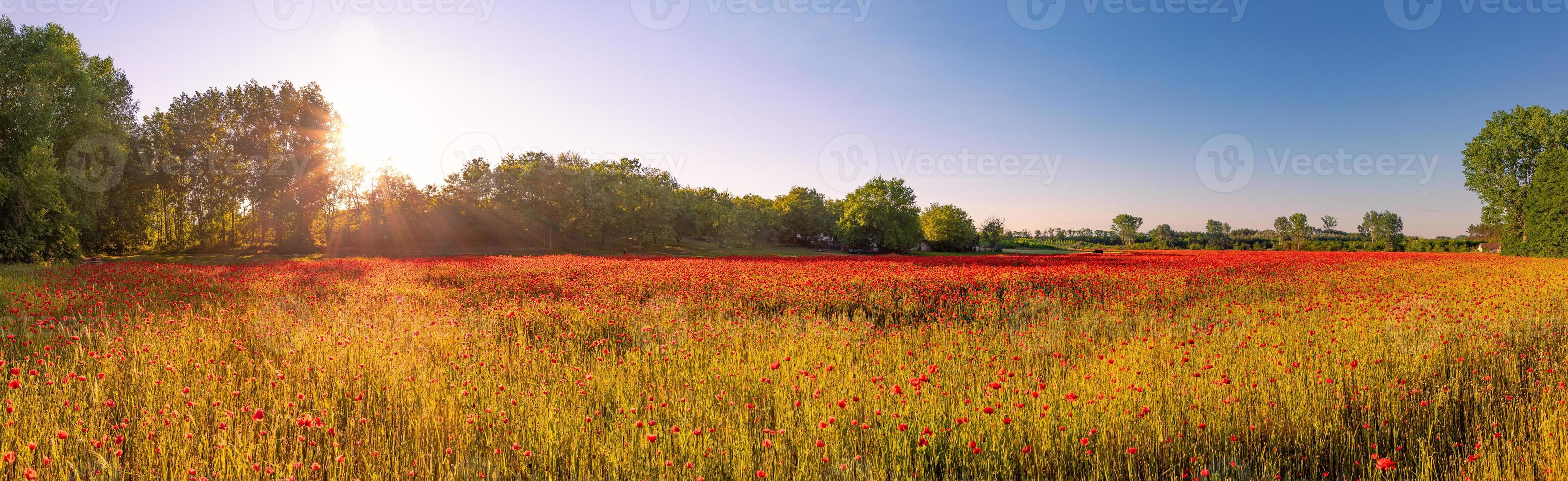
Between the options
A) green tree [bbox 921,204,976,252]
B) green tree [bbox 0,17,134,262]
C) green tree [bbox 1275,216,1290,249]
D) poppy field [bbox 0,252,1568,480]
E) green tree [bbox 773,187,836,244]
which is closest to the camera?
poppy field [bbox 0,252,1568,480]

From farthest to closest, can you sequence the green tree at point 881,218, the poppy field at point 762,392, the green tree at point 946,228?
the green tree at point 946,228, the green tree at point 881,218, the poppy field at point 762,392

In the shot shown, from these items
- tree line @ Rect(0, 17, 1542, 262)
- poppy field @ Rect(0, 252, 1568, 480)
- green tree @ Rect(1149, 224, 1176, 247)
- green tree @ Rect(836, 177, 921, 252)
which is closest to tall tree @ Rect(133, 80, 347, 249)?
tree line @ Rect(0, 17, 1542, 262)

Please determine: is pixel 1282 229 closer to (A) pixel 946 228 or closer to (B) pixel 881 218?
(A) pixel 946 228

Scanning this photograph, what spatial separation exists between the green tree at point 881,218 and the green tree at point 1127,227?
8387 centimetres

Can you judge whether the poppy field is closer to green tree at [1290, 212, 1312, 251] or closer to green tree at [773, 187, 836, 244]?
green tree at [773, 187, 836, 244]

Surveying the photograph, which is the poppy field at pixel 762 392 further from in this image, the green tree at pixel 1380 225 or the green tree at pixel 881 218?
the green tree at pixel 1380 225

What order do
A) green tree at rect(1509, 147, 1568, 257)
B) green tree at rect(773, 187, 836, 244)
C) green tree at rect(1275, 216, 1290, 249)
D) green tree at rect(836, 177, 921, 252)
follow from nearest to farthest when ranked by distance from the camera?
green tree at rect(1509, 147, 1568, 257) < green tree at rect(836, 177, 921, 252) < green tree at rect(773, 187, 836, 244) < green tree at rect(1275, 216, 1290, 249)

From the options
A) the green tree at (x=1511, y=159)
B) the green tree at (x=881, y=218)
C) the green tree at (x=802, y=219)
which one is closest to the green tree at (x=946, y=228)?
the green tree at (x=881, y=218)

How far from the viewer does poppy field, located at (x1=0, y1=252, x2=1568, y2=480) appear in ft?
10.7

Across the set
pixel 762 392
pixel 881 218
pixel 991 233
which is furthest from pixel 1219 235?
pixel 762 392

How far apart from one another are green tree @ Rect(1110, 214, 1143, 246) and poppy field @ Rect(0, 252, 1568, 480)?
A: 129m

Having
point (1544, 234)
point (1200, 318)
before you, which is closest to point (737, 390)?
point (1200, 318)

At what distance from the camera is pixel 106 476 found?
292cm

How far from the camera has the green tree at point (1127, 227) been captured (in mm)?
129725
